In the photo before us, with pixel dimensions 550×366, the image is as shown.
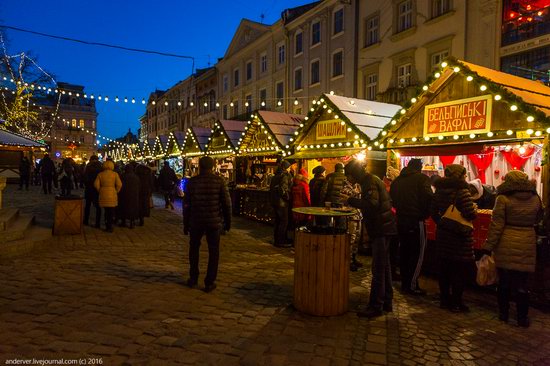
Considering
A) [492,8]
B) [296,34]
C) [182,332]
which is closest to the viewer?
[182,332]

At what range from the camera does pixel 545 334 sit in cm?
409

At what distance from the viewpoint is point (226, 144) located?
15664mm

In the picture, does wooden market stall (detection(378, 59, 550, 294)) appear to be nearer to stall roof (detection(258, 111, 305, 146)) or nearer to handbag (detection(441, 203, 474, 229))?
handbag (detection(441, 203, 474, 229))

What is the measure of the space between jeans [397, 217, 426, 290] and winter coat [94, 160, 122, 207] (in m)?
6.64

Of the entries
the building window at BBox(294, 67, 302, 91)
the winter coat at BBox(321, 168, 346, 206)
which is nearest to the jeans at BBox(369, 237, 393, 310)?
the winter coat at BBox(321, 168, 346, 206)

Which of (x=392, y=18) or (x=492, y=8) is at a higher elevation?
(x=392, y=18)

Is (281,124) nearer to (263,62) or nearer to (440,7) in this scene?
(440,7)

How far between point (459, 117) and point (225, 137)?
1018 centimetres

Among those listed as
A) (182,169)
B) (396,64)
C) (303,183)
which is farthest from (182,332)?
(182,169)

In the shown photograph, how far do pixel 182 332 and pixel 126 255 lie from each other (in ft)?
11.9

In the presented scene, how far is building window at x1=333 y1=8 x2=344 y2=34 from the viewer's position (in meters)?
21.0

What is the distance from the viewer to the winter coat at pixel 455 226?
4621 millimetres

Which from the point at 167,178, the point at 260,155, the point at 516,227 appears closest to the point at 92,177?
the point at 167,178

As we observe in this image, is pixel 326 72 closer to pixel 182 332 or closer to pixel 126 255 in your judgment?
pixel 126 255
